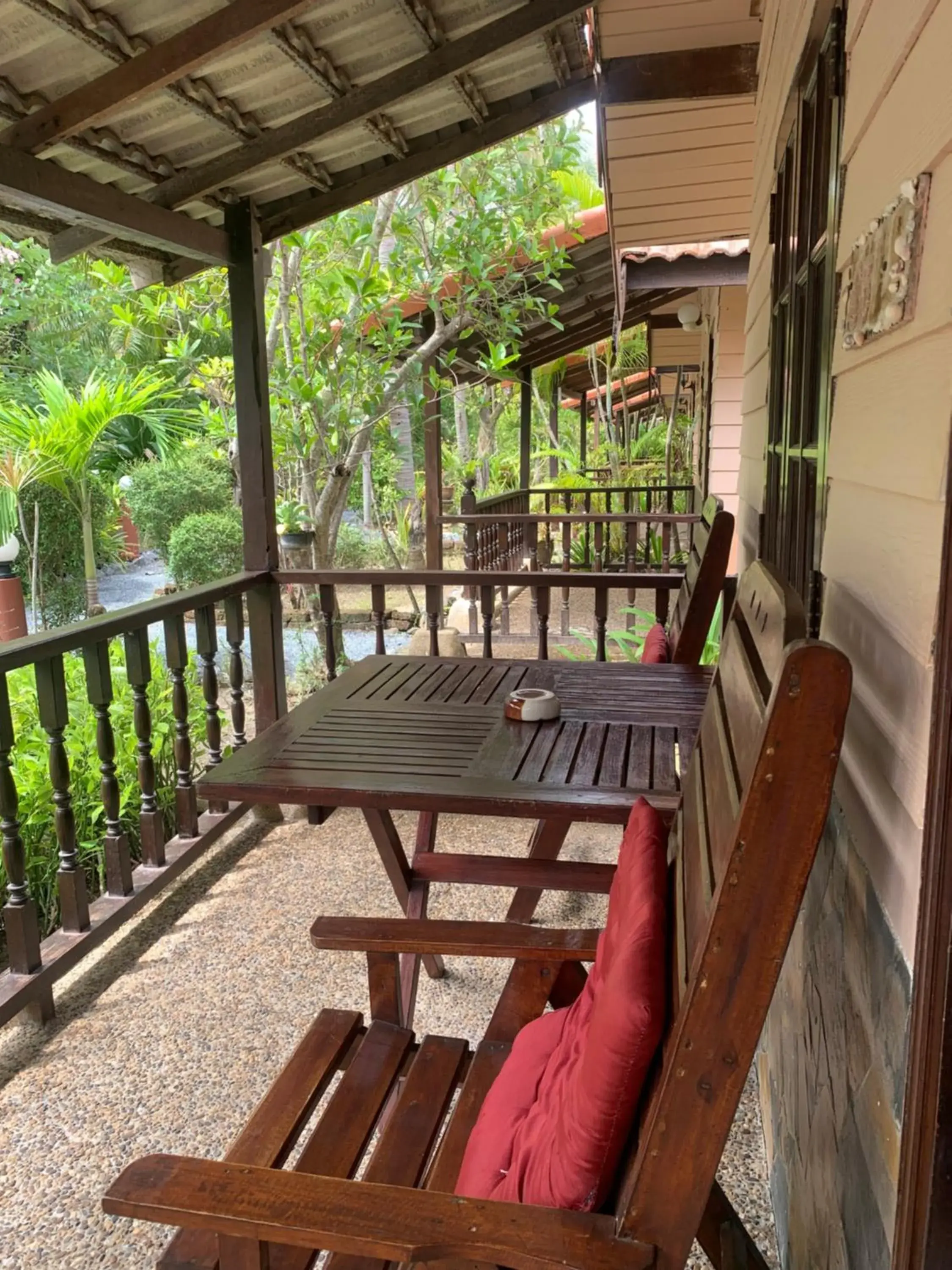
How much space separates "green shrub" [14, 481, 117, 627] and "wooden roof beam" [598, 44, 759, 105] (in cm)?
818

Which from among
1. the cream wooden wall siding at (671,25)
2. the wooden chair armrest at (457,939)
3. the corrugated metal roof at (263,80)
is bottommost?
the wooden chair armrest at (457,939)

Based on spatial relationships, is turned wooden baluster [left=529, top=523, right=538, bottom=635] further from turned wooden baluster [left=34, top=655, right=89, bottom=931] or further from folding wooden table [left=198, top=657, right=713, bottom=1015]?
turned wooden baluster [left=34, top=655, right=89, bottom=931]

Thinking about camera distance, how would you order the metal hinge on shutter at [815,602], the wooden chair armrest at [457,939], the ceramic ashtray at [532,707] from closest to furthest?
the wooden chair armrest at [457,939]
the metal hinge on shutter at [815,602]
the ceramic ashtray at [532,707]

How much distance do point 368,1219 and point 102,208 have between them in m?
2.68

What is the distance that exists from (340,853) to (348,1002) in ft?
3.15

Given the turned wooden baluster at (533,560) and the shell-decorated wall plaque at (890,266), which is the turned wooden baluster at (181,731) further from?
the turned wooden baluster at (533,560)

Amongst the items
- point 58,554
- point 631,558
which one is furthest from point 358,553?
point 631,558

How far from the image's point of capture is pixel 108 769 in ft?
9.00

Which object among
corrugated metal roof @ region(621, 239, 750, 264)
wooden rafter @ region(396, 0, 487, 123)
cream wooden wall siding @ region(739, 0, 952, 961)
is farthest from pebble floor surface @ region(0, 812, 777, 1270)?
corrugated metal roof @ region(621, 239, 750, 264)

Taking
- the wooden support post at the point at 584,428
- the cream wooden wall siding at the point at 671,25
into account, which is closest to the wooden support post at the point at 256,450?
the cream wooden wall siding at the point at 671,25

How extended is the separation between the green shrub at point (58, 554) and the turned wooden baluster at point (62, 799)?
7737 millimetres

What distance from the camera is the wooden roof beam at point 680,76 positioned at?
300 cm

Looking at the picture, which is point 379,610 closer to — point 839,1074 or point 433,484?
point 839,1074

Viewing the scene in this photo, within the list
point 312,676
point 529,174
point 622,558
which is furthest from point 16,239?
point 622,558
